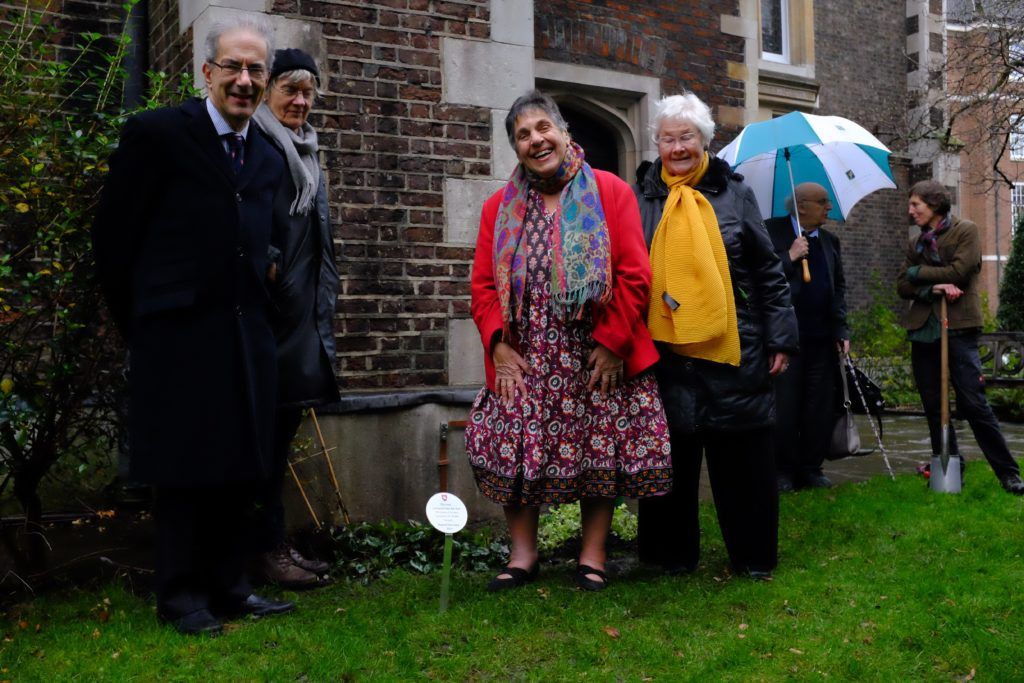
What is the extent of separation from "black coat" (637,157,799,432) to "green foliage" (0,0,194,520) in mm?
2237

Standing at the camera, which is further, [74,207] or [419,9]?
[419,9]

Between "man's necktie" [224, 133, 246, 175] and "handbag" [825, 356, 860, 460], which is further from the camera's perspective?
"handbag" [825, 356, 860, 460]

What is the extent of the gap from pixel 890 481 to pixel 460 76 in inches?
142

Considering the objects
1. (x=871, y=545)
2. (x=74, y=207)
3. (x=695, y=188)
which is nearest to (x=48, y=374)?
(x=74, y=207)

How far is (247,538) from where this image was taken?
143 inches

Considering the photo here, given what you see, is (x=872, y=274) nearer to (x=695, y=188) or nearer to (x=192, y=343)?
(x=695, y=188)

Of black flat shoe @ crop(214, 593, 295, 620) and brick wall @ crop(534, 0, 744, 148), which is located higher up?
brick wall @ crop(534, 0, 744, 148)

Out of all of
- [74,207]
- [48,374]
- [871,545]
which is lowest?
[871,545]

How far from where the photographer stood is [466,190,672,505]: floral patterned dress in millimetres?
3801

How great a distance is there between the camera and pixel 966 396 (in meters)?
5.77

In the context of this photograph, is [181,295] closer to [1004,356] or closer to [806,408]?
[806,408]

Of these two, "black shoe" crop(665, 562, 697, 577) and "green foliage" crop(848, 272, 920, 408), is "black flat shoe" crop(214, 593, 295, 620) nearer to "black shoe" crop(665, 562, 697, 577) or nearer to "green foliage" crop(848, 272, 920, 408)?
"black shoe" crop(665, 562, 697, 577)

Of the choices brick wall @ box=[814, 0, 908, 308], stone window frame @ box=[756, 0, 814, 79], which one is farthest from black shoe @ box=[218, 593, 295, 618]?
brick wall @ box=[814, 0, 908, 308]

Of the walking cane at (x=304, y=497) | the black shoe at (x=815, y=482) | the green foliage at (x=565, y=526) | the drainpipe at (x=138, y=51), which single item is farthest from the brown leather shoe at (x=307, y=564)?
the black shoe at (x=815, y=482)
